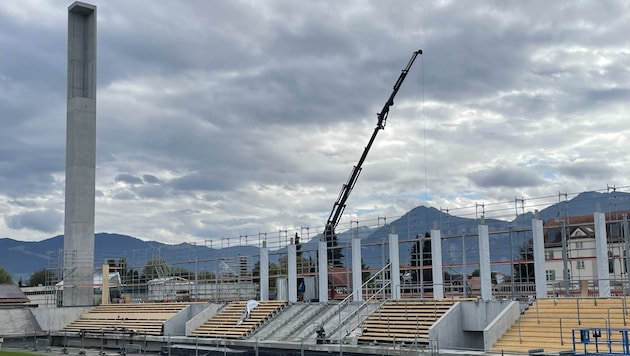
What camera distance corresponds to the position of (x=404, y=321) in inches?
1209

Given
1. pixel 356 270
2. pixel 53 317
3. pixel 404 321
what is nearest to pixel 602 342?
pixel 404 321

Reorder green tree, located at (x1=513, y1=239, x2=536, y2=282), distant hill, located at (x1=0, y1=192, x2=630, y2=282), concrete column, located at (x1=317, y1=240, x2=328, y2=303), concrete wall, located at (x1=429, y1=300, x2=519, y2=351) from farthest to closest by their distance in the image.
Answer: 1. concrete column, located at (x1=317, y1=240, x2=328, y2=303)
2. distant hill, located at (x1=0, y1=192, x2=630, y2=282)
3. green tree, located at (x1=513, y1=239, x2=536, y2=282)
4. concrete wall, located at (x1=429, y1=300, x2=519, y2=351)

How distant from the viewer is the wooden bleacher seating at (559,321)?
2489cm

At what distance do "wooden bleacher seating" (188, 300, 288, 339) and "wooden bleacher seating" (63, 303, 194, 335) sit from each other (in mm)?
3269

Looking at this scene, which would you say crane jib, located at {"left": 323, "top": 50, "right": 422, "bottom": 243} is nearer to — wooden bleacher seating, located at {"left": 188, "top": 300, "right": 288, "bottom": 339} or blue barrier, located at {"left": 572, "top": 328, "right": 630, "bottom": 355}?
wooden bleacher seating, located at {"left": 188, "top": 300, "right": 288, "bottom": 339}

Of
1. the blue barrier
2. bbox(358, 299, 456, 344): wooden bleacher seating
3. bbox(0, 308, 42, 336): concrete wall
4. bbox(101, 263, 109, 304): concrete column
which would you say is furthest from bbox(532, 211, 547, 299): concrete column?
bbox(101, 263, 109, 304): concrete column

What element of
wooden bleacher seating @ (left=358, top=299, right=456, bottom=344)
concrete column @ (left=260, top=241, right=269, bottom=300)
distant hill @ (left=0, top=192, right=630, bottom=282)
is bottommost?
wooden bleacher seating @ (left=358, top=299, right=456, bottom=344)

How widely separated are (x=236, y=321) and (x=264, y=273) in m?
4.65

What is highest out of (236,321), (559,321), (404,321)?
(559,321)

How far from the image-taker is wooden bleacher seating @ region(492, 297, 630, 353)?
24891 millimetres

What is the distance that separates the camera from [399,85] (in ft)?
211

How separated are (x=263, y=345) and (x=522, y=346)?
38.9ft

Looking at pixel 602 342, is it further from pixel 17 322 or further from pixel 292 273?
pixel 17 322

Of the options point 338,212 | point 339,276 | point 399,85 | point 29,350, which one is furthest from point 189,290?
point 399,85
